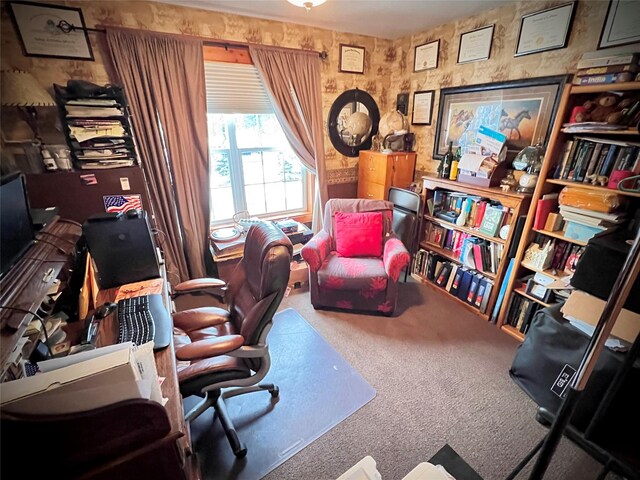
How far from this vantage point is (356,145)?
314 cm

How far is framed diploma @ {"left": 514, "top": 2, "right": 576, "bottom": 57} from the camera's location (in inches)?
70.3

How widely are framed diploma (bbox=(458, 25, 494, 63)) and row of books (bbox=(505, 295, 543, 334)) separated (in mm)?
1958

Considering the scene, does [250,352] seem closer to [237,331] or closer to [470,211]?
[237,331]

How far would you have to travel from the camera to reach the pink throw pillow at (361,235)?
8.25 ft

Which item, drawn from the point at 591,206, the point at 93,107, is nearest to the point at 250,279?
the point at 93,107

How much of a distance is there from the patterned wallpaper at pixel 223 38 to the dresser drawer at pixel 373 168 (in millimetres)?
157

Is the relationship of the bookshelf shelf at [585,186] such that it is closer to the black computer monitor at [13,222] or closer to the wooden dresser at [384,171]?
the wooden dresser at [384,171]

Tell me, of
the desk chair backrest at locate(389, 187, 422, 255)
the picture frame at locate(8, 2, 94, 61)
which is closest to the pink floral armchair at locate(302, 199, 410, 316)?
the desk chair backrest at locate(389, 187, 422, 255)

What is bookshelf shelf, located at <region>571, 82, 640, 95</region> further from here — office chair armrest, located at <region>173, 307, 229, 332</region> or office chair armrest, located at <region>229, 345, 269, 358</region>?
office chair armrest, located at <region>173, 307, 229, 332</region>

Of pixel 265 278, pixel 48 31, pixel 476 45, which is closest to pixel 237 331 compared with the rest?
pixel 265 278

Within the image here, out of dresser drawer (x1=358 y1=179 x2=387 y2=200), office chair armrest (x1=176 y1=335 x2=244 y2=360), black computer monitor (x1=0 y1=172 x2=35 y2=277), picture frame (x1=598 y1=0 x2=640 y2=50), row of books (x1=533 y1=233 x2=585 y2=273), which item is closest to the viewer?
black computer monitor (x1=0 y1=172 x2=35 y2=277)

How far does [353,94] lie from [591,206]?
2279 millimetres

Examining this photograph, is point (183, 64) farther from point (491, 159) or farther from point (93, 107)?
point (491, 159)

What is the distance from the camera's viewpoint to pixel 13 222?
1018 millimetres
